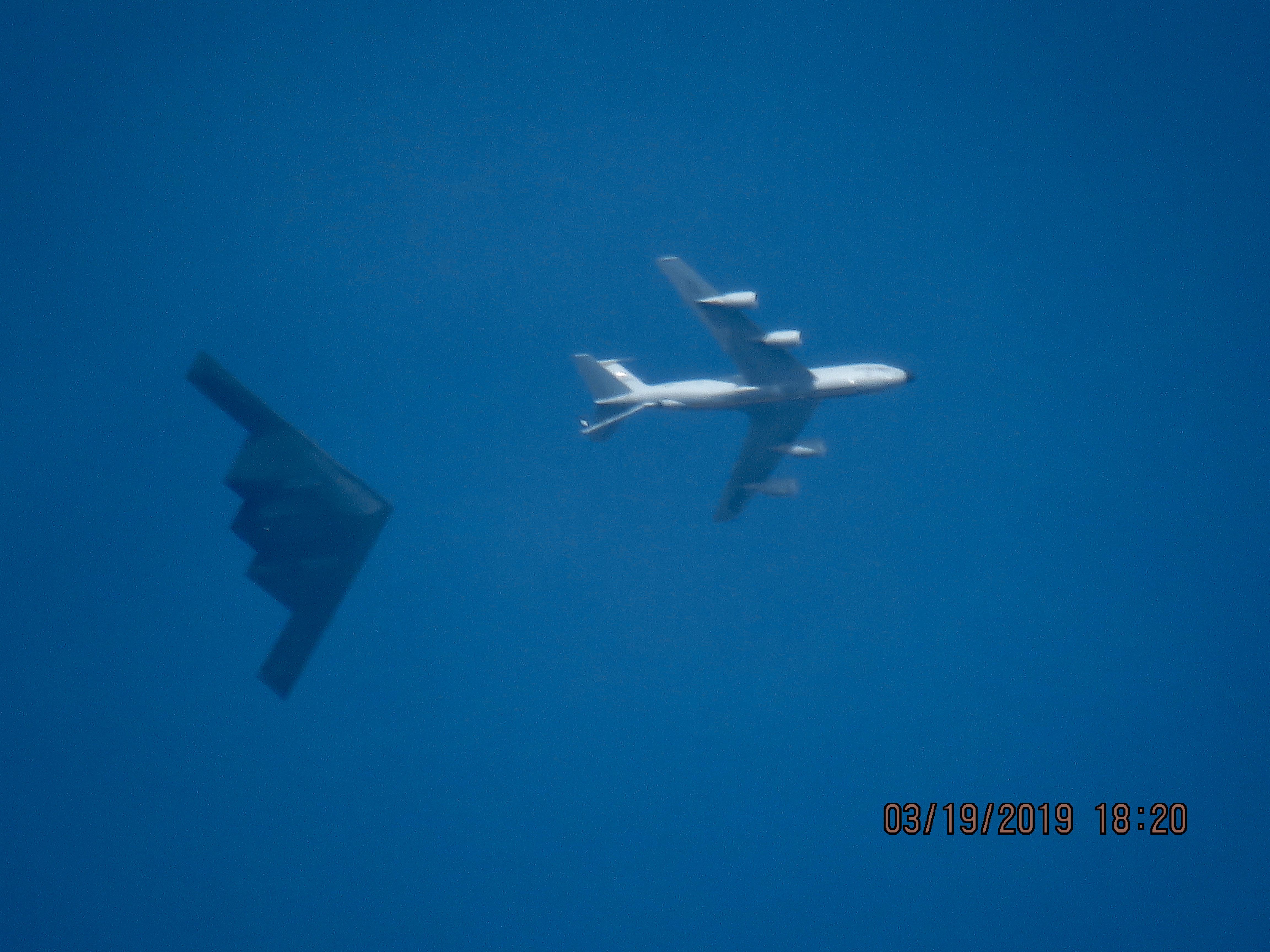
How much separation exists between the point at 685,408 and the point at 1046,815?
309 inches

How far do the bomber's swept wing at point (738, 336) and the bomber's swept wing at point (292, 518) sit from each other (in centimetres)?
435

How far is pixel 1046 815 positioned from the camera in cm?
963

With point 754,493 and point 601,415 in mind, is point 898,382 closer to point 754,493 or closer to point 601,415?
point 754,493

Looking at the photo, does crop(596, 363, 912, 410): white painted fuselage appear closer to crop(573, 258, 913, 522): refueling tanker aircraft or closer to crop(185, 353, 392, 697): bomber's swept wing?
crop(573, 258, 913, 522): refueling tanker aircraft

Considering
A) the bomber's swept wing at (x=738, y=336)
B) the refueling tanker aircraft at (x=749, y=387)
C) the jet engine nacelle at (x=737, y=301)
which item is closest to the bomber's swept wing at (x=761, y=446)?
the refueling tanker aircraft at (x=749, y=387)

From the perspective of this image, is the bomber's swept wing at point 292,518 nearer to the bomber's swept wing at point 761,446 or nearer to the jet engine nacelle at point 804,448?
the bomber's swept wing at point 761,446

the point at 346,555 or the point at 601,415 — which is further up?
the point at 601,415

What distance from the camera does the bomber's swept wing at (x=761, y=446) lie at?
9109mm

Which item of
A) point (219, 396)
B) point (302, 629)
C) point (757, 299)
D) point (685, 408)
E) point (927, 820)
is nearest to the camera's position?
point (219, 396)

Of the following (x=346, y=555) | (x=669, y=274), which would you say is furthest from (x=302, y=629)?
(x=669, y=274)

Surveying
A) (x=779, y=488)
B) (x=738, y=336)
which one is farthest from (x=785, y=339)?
(x=779, y=488)

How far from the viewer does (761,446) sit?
934 centimetres

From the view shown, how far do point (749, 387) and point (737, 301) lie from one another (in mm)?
1212

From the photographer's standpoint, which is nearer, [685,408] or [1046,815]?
[685,408]
